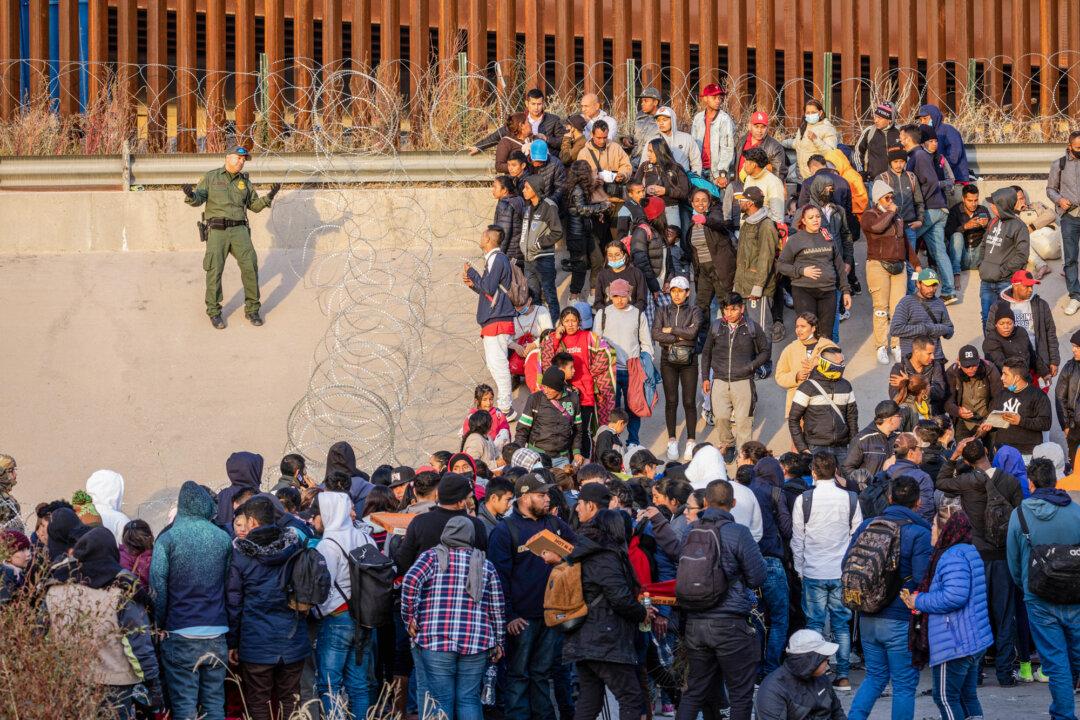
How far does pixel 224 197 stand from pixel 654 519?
7.52 meters

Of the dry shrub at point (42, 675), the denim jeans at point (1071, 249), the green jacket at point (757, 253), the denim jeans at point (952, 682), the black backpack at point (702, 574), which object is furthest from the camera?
the denim jeans at point (1071, 249)

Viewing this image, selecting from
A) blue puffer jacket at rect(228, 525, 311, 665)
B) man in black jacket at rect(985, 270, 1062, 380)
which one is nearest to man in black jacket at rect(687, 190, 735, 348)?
man in black jacket at rect(985, 270, 1062, 380)

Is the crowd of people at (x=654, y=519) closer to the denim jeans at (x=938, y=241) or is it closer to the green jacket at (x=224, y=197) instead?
the denim jeans at (x=938, y=241)

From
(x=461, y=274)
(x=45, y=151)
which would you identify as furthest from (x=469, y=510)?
(x=45, y=151)

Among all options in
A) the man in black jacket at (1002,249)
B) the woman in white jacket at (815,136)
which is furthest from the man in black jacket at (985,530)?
the woman in white jacket at (815,136)

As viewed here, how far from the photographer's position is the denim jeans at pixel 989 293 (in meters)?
15.7

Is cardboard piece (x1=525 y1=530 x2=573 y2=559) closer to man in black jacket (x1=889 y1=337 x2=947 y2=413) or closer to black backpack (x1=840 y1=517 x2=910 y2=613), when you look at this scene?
black backpack (x1=840 y1=517 x2=910 y2=613)

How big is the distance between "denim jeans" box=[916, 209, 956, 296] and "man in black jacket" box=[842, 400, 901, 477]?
14.4ft

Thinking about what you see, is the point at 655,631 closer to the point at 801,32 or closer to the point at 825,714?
the point at 825,714

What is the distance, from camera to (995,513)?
1052 centimetres

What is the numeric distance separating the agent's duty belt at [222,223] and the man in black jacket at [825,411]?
592cm

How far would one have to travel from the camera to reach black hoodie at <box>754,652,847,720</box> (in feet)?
27.5

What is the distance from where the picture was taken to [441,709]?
8.59 meters

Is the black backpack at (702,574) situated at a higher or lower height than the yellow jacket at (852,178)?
lower
